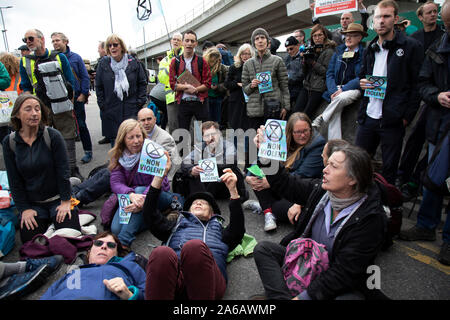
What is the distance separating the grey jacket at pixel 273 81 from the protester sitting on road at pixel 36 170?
118 inches

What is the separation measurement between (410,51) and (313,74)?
2.01 meters

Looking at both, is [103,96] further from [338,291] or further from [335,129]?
[338,291]

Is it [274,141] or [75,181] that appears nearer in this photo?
[274,141]

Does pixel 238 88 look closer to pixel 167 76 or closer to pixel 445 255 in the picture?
pixel 167 76

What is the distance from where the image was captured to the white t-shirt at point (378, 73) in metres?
3.57

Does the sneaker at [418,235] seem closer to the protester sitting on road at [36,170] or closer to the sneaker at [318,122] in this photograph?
the sneaker at [318,122]

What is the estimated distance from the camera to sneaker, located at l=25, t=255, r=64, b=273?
8.66ft

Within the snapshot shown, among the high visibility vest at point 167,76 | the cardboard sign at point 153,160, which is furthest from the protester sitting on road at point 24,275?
the high visibility vest at point 167,76

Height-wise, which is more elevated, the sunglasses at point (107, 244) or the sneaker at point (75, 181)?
the sneaker at point (75, 181)

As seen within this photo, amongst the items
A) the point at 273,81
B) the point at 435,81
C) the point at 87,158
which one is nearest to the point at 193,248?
the point at 435,81

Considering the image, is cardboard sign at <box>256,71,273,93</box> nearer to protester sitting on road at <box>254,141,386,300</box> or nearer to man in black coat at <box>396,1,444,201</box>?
man in black coat at <box>396,1,444,201</box>

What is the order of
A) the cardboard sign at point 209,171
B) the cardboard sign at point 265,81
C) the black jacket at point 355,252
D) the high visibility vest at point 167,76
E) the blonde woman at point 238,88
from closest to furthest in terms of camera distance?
the black jacket at point 355,252 < the cardboard sign at point 209,171 < the cardboard sign at point 265,81 < the high visibility vest at point 167,76 < the blonde woman at point 238,88

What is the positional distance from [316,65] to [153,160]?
3563mm

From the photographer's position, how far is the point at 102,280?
209 cm
